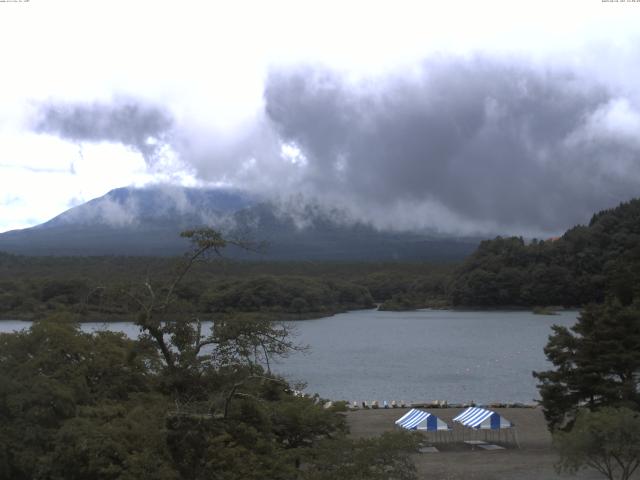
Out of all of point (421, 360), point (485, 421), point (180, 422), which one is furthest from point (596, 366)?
point (421, 360)

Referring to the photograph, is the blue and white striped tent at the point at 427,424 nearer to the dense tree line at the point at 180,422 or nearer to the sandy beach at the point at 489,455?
the sandy beach at the point at 489,455

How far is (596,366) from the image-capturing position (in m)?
20.2

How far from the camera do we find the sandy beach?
18.3 m

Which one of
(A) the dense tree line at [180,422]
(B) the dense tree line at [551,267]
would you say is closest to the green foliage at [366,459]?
(A) the dense tree line at [180,422]

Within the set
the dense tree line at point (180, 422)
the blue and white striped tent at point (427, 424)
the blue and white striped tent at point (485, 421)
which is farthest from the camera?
the blue and white striped tent at point (485, 421)

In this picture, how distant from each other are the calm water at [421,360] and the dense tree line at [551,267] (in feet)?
64.5

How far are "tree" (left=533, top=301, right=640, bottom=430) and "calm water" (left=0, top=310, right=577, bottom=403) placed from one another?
25.0 feet

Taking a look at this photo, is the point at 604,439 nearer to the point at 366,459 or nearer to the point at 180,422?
the point at 366,459

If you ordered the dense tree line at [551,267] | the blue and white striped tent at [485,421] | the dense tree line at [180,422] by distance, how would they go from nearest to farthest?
the dense tree line at [180,422]
the blue and white striped tent at [485,421]
the dense tree line at [551,267]

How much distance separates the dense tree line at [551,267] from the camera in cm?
9750

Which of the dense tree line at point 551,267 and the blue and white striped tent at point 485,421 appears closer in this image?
the blue and white striped tent at point 485,421

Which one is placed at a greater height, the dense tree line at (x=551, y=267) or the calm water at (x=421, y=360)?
the dense tree line at (x=551, y=267)

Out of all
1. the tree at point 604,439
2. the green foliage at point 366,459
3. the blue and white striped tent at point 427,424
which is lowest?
the blue and white striped tent at point 427,424

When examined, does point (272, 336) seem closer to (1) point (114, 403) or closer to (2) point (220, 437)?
(2) point (220, 437)
